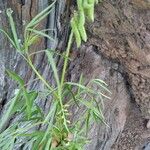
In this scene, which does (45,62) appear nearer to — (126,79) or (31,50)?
(31,50)

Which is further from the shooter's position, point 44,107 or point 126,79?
point 126,79

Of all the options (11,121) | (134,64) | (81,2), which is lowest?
(11,121)

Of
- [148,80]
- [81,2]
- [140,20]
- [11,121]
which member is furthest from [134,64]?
[81,2]

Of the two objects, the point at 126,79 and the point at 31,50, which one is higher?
the point at 31,50

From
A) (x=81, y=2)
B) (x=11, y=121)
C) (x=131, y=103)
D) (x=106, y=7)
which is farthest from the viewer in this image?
(x=131, y=103)

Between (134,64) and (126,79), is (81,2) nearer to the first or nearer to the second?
(134,64)

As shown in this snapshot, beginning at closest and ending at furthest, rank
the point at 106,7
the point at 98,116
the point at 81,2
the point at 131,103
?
the point at 81,2 < the point at 98,116 < the point at 106,7 < the point at 131,103

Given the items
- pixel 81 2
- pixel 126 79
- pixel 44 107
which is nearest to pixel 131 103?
pixel 126 79
